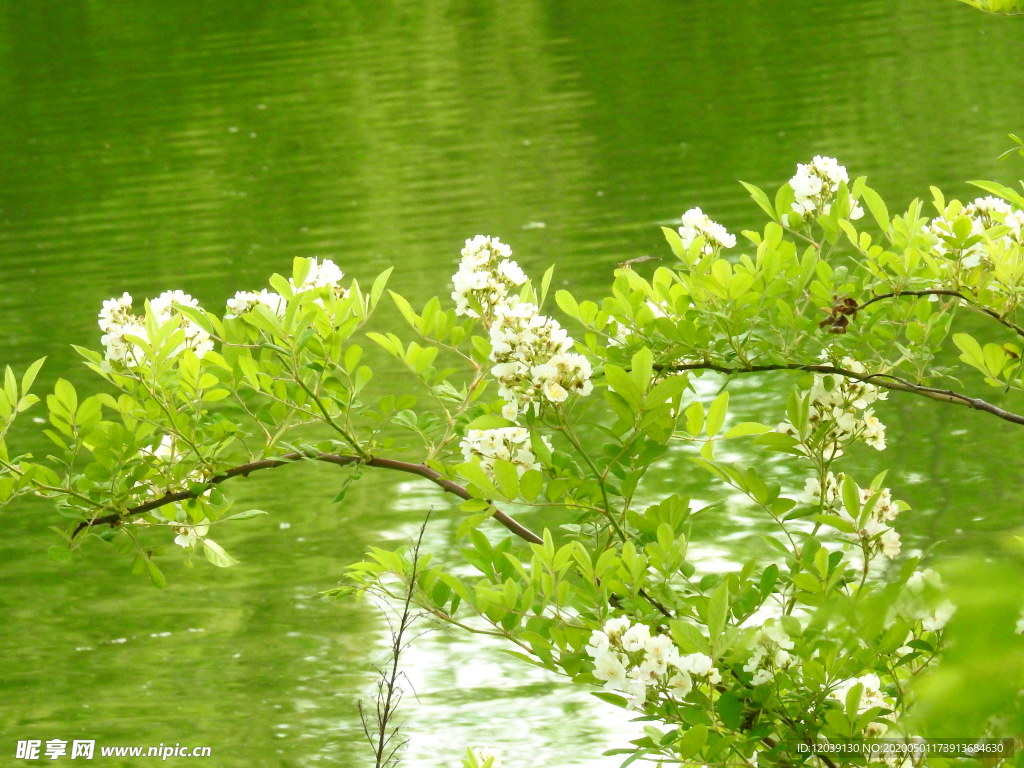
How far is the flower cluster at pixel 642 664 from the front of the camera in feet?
3.97

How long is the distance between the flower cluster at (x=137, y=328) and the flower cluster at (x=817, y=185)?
789 millimetres

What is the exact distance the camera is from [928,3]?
15977mm

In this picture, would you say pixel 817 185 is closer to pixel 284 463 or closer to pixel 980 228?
pixel 980 228

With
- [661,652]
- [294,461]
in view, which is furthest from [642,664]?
[294,461]

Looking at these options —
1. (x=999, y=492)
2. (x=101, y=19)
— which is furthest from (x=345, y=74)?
(x=999, y=492)

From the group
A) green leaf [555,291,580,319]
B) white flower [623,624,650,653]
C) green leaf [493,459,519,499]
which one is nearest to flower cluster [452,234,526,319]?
green leaf [555,291,580,319]

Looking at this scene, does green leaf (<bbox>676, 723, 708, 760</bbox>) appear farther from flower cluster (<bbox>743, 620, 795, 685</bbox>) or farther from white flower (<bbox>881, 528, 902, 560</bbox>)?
white flower (<bbox>881, 528, 902, 560</bbox>)

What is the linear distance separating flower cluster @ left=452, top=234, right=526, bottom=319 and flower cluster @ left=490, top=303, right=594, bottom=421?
19 cm

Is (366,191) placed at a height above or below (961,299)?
below

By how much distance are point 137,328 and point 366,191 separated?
8878 mm

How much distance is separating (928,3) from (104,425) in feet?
53.4

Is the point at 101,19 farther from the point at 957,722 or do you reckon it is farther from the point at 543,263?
the point at 957,722

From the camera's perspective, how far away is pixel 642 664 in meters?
1.22

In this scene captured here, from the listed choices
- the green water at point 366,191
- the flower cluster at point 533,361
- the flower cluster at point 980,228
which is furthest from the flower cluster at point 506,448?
the green water at point 366,191
